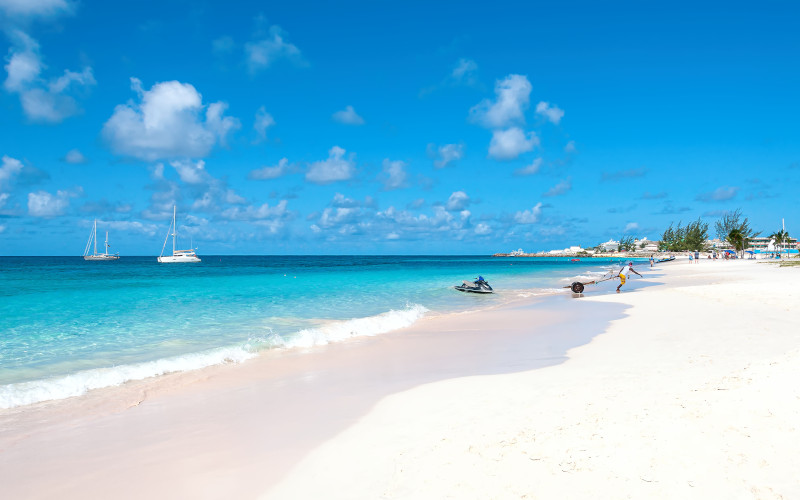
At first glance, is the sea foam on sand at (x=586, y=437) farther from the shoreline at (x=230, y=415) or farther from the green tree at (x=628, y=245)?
the green tree at (x=628, y=245)

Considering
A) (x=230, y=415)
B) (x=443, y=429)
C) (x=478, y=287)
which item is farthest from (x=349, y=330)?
(x=478, y=287)

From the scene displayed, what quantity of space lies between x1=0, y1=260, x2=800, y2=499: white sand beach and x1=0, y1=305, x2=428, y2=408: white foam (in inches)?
24.5

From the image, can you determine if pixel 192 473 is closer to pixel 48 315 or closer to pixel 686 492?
pixel 686 492

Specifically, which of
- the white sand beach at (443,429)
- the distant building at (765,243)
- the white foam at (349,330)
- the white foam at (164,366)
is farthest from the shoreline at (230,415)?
the distant building at (765,243)

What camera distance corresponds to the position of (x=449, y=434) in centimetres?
552

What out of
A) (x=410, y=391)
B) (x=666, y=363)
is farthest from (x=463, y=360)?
(x=666, y=363)

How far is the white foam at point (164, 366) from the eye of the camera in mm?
8294

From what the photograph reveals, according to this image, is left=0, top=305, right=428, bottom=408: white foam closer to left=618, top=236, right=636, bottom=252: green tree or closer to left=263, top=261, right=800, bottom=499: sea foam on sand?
left=263, top=261, right=800, bottom=499: sea foam on sand

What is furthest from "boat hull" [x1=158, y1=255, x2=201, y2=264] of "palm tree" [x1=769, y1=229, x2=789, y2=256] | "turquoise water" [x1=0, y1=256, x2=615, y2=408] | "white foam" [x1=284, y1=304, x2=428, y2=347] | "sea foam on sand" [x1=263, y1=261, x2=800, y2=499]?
"palm tree" [x1=769, y1=229, x2=789, y2=256]

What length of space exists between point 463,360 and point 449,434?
16.1ft

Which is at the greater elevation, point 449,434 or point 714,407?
point 714,407

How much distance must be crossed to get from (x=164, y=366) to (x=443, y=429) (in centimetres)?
753

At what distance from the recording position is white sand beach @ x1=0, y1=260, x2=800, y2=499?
13.9ft

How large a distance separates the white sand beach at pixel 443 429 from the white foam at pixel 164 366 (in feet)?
2.04
